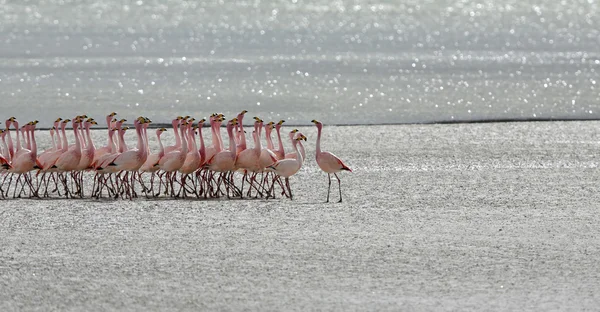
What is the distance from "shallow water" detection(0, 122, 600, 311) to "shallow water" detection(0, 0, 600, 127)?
26.0 feet

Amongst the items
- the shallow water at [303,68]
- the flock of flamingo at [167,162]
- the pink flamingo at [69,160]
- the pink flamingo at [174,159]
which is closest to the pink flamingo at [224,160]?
the flock of flamingo at [167,162]

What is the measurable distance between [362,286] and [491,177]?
19.3 ft

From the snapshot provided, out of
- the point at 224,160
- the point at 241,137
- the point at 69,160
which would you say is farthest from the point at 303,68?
the point at 69,160

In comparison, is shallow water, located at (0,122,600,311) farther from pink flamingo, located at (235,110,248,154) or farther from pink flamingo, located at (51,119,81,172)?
pink flamingo, located at (235,110,248,154)

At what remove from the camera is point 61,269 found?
9922 mm

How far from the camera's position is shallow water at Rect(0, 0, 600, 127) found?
24.1 meters

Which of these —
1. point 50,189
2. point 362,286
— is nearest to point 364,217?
point 362,286

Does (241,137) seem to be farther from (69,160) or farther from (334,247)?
(334,247)

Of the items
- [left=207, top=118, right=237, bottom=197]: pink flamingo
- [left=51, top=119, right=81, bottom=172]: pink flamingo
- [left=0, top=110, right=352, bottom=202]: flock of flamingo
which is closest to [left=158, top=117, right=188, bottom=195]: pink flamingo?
[left=0, top=110, right=352, bottom=202]: flock of flamingo

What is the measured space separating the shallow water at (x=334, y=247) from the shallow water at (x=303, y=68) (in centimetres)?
793

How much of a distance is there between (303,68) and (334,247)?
2205 centimetres

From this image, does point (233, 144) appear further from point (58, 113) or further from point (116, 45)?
point (116, 45)

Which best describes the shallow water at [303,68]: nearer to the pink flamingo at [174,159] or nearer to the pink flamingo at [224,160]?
the pink flamingo at [224,160]

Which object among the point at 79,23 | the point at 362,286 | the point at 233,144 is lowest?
the point at 362,286
